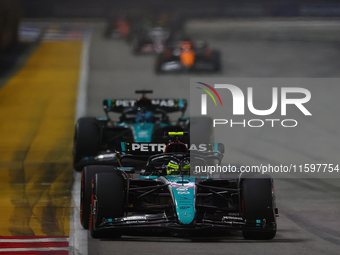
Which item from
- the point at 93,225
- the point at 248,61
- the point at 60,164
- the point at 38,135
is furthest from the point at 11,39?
the point at 93,225

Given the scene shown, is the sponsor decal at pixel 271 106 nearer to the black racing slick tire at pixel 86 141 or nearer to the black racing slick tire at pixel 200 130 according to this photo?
the black racing slick tire at pixel 200 130

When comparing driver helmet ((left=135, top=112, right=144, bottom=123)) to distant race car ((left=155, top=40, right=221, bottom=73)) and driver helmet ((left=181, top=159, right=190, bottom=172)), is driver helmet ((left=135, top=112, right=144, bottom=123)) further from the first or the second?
distant race car ((left=155, top=40, right=221, bottom=73))

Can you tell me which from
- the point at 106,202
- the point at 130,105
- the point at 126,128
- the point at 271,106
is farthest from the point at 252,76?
the point at 106,202

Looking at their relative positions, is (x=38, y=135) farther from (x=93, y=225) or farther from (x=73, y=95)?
(x=93, y=225)

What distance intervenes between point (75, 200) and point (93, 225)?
2941 mm

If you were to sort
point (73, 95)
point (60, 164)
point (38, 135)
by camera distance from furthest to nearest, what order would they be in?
point (73, 95), point (38, 135), point (60, 164)

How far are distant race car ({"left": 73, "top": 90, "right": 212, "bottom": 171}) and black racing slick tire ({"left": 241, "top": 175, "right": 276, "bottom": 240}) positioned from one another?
5.16 metres

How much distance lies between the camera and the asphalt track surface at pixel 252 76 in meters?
8.63

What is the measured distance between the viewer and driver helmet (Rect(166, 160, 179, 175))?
32.7 ft

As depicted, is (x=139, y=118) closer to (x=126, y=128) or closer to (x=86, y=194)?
(x=126, y=128)

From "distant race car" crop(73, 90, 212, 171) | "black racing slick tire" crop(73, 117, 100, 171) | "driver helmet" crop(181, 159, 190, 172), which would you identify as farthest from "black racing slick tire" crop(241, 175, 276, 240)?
"black racing slick tire" crop(73, 117, 100, 171)

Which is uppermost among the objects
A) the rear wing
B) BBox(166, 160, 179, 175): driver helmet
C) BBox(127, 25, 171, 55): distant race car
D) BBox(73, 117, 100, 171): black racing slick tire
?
BBox(166, 160, 179, 175): driver helmet

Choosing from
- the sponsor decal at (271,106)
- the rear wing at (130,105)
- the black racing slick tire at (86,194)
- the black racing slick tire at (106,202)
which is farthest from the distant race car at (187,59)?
the black racing slick tire at (106,202)

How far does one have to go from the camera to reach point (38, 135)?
18.9 metres
